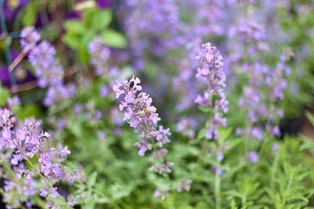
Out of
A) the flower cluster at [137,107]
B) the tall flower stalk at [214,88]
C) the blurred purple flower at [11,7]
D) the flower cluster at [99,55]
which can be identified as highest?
the blurred purple flower at [11,7]

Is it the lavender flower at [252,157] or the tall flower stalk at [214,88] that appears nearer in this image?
the tall flower stalk at [214,88]

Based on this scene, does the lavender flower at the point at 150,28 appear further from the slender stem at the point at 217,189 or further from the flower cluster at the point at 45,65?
the slender stem at the point at 217,189

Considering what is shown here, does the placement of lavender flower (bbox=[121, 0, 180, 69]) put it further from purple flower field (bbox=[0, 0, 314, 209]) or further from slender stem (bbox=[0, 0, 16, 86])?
slender stem (bbox=[0, 0, 16, 86])

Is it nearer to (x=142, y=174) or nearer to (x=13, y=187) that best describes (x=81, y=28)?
(x=142, y=174)

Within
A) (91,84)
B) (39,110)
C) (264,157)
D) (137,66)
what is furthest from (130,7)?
(264,157)

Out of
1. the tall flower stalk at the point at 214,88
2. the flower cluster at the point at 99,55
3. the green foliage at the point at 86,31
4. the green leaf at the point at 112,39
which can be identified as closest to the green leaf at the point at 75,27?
the green foliage at the point at 86,31

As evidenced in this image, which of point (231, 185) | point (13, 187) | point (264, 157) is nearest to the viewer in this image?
point (13, 187)

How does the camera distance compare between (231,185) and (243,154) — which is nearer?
(231,185)

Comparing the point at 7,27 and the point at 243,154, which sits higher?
the point at 7,27
